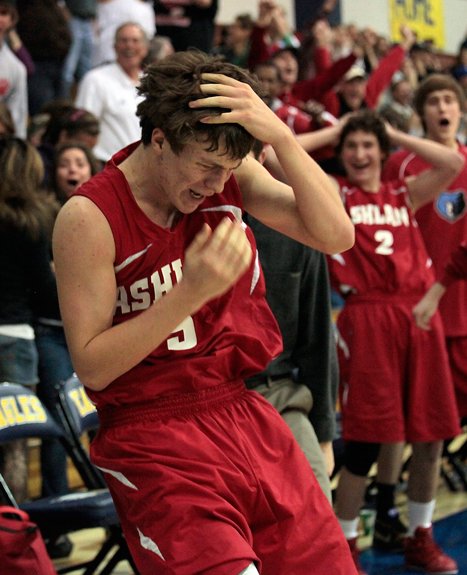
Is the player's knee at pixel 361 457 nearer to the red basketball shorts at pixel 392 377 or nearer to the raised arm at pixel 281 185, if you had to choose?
the red basketball shorts at pixel 392 377

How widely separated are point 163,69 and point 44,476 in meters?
3.12

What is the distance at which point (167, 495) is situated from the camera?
2.46 metres

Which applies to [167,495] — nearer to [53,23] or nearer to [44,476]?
[44,476]

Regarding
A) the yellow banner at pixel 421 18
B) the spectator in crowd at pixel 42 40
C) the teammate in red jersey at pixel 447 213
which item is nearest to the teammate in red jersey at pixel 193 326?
the teammate in red jersey at pixel 447 213

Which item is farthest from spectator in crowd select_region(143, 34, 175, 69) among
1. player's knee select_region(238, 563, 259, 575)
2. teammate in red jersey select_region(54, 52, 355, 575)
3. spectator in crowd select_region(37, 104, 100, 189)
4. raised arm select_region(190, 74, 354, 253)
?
player's knee select_region(238, 563, 259, 575)

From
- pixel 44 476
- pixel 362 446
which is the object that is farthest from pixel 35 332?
pixel 362 446

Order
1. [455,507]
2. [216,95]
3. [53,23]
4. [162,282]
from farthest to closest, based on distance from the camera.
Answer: [53,23] < [455,507] < [162,282] < [216,95]

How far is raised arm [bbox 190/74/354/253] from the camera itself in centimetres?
238

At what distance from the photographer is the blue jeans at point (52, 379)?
201 inches

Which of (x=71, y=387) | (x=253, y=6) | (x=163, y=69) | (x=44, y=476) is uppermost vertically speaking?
(x=253, y=6)

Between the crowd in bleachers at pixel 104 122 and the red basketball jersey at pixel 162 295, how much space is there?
0.40 meters

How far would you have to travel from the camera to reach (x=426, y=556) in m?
4.91

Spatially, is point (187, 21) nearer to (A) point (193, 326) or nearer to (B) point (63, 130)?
(B) point (63, 130)

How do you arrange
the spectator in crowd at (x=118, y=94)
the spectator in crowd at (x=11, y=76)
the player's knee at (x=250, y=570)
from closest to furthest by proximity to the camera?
the player's knee at (x=250, y=570)
the spectator in crowd at (x=118, y=94)
the spectator in crowd at (x=11, y=76)
